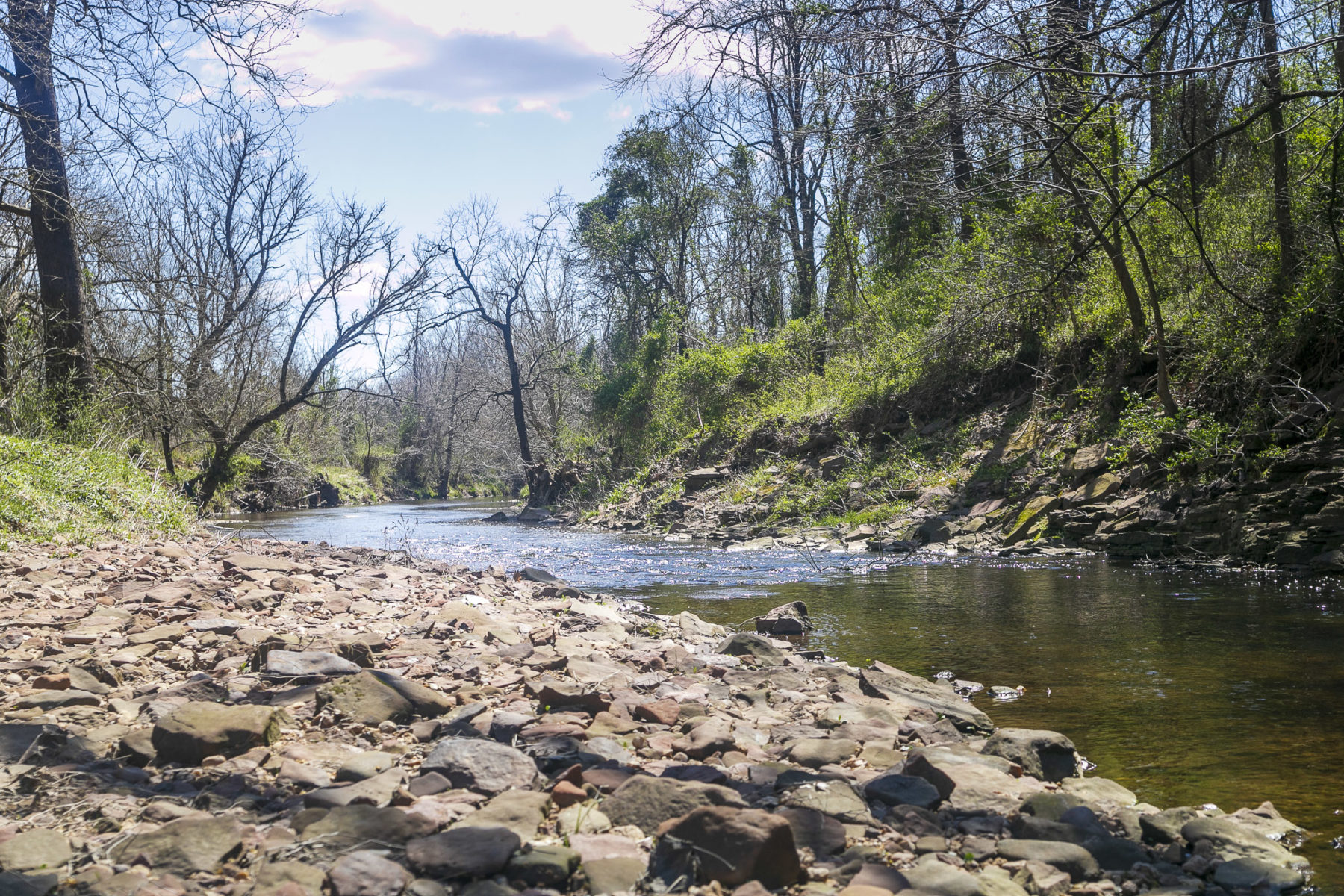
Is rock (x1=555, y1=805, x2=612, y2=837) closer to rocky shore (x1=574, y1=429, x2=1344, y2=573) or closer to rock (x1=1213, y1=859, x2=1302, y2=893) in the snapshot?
rock (x1=1213, y1=859, x2=1302, y2=893)

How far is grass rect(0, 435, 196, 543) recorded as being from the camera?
724 centimetres

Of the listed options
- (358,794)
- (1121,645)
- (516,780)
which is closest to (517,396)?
(1121,645)

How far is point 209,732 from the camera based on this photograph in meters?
2.89

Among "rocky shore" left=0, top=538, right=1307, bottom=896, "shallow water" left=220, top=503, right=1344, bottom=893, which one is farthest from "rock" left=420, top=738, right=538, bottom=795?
"shallow water" left=220, top=503, right=1344, bottom=893

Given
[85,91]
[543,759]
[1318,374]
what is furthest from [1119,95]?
[85,91]

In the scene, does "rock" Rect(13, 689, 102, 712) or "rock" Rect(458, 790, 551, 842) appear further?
"rock" Rect(13, 689, 102, 712)

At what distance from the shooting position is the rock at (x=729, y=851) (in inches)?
88.8

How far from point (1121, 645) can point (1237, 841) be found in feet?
10.5

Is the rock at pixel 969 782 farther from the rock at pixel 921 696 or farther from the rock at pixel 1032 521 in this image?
the rock at pixel 1032 521

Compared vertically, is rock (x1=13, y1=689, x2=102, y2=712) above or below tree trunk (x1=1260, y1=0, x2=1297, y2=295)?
below

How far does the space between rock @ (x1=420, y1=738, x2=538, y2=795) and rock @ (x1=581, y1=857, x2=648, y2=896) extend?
1.80ft

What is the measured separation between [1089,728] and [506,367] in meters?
34.3

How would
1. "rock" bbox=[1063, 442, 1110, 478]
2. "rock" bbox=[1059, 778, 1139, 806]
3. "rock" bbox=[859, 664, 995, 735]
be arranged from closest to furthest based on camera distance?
"rock" bbox=[1059, 778, 1139, 806]
"rock" bbox=[859, 664, 995, 735]
"rock" bbox=[1063, 442, 1110, 478]

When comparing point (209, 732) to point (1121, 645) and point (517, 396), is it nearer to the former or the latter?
point (1121, 645)
